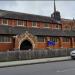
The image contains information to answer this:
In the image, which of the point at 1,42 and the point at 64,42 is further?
the point at 64,42

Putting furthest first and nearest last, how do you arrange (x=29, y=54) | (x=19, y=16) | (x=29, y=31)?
(x=19, y=16), (x=29, y=31), (x=29, y=54)

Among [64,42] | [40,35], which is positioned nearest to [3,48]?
[40,35]

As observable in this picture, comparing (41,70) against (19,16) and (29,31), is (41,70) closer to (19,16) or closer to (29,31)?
(29,31)

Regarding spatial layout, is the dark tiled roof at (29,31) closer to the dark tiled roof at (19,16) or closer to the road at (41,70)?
the dark tiled roof at (19,16)

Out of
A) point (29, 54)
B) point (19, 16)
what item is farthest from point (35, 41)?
point (29, 54)

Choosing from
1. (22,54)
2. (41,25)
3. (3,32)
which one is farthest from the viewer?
(41,25)

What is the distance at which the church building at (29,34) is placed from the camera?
43688 millimetres

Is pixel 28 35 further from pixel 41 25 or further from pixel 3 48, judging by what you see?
pixel 41 25

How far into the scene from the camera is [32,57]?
32.6 meters

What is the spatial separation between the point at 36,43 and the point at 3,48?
23.5 feet

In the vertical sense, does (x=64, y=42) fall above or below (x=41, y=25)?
below

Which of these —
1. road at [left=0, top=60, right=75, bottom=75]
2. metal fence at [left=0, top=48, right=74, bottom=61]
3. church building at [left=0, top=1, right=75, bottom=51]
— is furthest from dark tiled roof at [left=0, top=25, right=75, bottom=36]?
road at [left=0, top=60, right=75, bottom=75]

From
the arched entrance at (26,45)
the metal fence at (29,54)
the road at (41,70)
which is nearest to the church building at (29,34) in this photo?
the arched entrance at (26,45)

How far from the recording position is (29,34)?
148 ft
